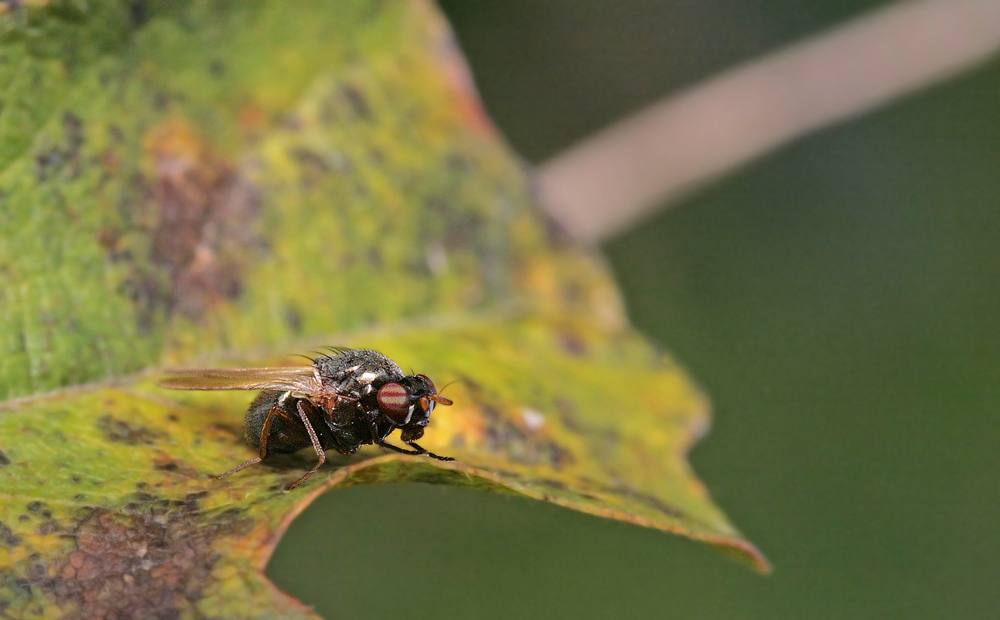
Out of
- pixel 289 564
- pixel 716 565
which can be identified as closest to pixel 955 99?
pixel 716 565

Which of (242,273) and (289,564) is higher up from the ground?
(242,273)

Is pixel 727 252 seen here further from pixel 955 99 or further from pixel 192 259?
pixel 192 259

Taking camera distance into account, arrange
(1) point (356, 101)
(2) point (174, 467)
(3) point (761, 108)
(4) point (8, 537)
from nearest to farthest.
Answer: (4) point (8, 537) < (2) point (174, 467) < (1) point (356, 101) < (3) point (761, 108)

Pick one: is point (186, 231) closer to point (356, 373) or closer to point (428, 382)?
point (356, 373)

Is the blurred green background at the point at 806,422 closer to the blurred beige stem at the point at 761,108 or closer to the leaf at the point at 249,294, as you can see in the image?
the leaf at the point at 249,294

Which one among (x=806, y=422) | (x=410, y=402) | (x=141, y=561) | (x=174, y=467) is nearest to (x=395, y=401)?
(x=410, y=402)
